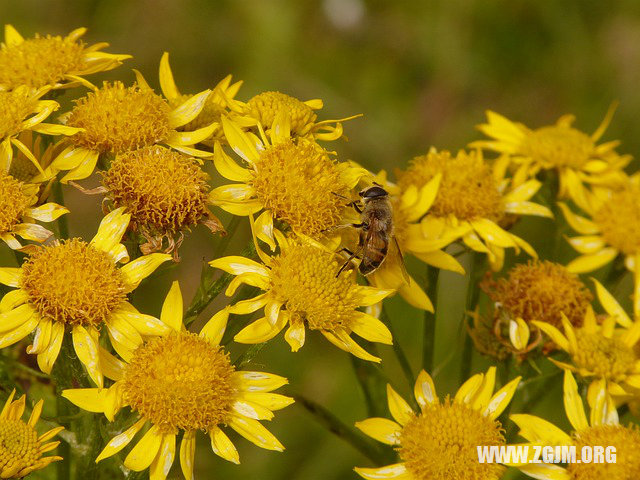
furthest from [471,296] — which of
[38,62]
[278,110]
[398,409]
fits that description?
[38,62]

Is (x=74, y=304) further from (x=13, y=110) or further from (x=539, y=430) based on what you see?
(x=539, y=430)

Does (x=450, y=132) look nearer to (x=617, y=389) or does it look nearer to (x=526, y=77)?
(x=526, y=77)

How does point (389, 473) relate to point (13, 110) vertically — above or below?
below

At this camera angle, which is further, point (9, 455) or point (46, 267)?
point (46, 267)

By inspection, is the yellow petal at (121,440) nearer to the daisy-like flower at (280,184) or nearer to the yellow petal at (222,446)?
the yellow petal at (222,446)

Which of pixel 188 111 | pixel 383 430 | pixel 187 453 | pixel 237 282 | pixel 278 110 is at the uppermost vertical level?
pixel 278 110

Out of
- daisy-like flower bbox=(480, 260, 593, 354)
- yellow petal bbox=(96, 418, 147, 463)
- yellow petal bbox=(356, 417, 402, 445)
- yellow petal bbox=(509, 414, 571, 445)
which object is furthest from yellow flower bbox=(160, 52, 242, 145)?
yellow petal bbox=(509, 414, 571, 445)

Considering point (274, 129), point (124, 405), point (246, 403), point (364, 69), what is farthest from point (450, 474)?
point (364, 69)
